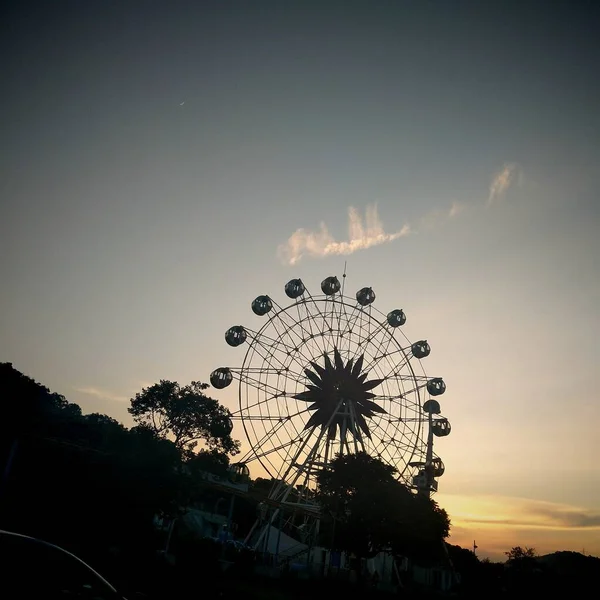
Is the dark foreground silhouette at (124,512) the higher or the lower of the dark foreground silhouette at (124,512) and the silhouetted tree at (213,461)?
the lower

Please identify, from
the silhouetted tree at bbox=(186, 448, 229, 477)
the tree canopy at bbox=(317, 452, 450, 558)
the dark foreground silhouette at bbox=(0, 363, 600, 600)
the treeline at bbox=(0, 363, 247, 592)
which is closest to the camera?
the dark foreground silhouette at bbox=(0, 363, 600, 600)

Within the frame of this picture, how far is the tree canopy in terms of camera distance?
3250 centimetres

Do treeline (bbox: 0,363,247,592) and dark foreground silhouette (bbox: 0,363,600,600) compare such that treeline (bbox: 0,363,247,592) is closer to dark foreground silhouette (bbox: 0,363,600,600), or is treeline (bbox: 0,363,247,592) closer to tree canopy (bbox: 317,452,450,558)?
dark foreground silhouette (bbox: 0,363,600,600)

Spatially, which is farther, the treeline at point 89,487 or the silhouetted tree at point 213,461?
the silhouetted tree at point 213,461

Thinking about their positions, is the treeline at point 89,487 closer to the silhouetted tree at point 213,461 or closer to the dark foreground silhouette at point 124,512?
the dark foreground silhouette at point 124,512

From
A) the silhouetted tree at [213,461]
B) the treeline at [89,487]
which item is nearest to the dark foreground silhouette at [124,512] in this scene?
the treeline at [89,487]

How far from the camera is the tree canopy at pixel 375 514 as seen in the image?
3250 cm

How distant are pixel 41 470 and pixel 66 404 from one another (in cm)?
6683

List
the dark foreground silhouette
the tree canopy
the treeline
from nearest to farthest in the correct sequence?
the dark foreground silhouette
the treeline
the tree canopy

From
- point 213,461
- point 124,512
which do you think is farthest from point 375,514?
point 213,461

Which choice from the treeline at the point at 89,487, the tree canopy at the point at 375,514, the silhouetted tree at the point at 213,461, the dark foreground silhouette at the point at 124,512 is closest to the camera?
the dark foreground silhouette at the point at 124,512

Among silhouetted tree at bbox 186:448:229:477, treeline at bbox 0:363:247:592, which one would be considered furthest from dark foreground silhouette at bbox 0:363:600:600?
silhouetted tree at bbox 186:448:229:477

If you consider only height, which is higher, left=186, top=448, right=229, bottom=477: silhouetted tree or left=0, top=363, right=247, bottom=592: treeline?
left=186, top=448, right=229, bottom=477: silhouetted tree

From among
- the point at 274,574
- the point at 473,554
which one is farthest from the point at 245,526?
the point at 274,574
